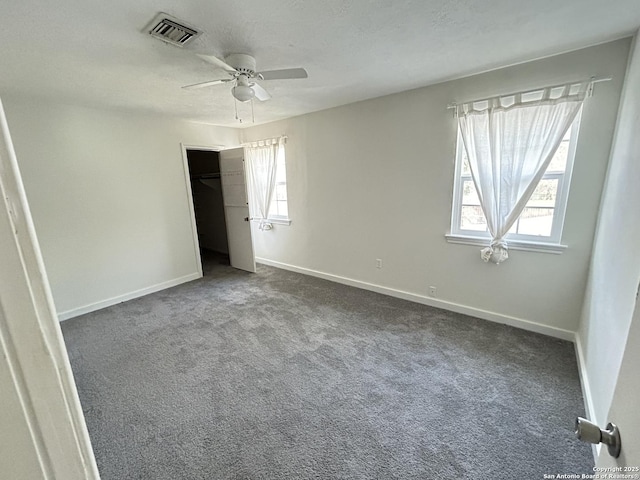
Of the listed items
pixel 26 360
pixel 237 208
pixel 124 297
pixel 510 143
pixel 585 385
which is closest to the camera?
pixel 26 360

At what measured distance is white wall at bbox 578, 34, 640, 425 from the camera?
143cm

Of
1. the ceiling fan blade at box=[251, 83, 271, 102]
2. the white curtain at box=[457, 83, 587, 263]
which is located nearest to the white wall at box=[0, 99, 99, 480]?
the ceiling fan blade at box=[251, 83, 271, 102]

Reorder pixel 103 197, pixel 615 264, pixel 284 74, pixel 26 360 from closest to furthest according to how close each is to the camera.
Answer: pixel 26 360 → pixel 615 264 → pixel 284 74 → pixel 103 197

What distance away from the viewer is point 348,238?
3.87m

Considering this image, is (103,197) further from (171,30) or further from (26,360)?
(26,360)

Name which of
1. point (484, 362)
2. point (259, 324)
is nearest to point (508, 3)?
point (484, 362)

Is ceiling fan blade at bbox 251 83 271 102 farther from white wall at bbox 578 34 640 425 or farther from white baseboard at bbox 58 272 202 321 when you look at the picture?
white baseboard at bbox 58 272 202 321

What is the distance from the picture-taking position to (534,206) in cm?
253

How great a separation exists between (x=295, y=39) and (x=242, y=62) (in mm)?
443

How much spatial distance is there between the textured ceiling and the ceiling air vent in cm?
4

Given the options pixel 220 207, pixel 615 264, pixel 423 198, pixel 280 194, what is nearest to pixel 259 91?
pixel 423 198

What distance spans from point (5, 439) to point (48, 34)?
2400mm

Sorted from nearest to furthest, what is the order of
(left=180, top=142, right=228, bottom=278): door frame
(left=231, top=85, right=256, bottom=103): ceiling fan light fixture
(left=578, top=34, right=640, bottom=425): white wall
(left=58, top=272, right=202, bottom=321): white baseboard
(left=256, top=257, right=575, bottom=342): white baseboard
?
(left=578, top=34, right=640, bottom=425): white wall → (left=231, top=85, right=256, bottom=103): ceiling fan light fixture → (left=256, top=257, right=575, bottom=342): white baseboard → (left=58, top=272, right=202, bottom=321): white baseboard → (left=180, top=142, right=228, bottom=278): door frame

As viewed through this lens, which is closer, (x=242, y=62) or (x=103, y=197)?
(x=242, y=62)
